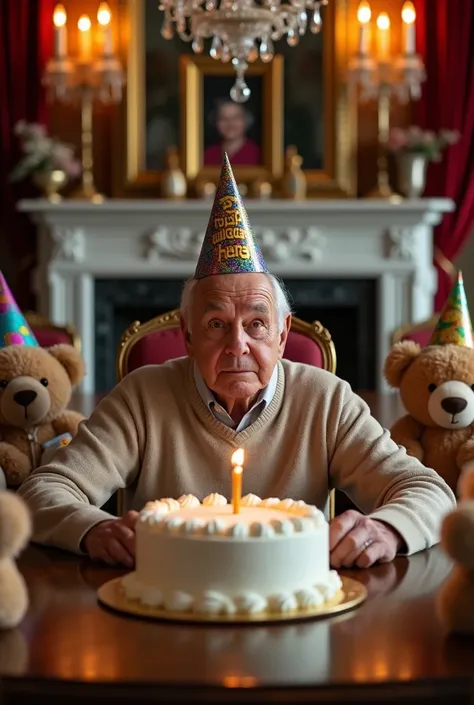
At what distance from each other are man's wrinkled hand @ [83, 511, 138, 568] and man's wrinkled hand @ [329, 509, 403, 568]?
28cm

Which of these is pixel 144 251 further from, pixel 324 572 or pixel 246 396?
pixel 324 572

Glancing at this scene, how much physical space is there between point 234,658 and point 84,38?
5251 millimetres

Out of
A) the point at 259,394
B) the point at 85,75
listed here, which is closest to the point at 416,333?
the point at 259,394

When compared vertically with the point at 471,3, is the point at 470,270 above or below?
below

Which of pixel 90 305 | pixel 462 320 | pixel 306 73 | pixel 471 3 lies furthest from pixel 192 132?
pixel 462 320

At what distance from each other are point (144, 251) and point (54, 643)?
492 cm

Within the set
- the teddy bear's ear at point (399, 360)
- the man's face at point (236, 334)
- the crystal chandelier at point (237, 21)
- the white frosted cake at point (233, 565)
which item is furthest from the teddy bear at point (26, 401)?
the crystal chandelier at point (237, 21)

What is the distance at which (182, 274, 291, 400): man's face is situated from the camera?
A: 2.07 m

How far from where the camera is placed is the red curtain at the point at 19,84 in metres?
6.22

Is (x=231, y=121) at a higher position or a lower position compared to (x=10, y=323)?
higher

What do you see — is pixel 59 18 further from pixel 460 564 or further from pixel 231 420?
pixel 460 564

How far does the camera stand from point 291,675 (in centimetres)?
119

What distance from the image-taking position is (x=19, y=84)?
6242 mm

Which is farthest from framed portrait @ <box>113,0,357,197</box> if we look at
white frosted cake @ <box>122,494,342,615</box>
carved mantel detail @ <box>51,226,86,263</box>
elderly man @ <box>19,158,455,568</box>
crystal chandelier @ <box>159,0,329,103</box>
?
white frosted cake @ <box>122,494,342,615</box>
